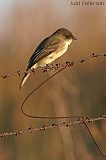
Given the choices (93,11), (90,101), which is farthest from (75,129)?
(93,11)

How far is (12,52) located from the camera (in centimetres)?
1020

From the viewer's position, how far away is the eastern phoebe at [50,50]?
637 centimetres

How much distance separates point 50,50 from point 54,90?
344 mm

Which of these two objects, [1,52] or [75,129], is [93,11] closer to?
[1,52]

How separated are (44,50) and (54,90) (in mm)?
352

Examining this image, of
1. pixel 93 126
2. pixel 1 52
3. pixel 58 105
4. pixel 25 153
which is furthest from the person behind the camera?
pixel 1 52

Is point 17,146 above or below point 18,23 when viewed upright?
below

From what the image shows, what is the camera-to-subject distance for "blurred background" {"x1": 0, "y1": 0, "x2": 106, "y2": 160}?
6.64 m

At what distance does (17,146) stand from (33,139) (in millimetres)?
292

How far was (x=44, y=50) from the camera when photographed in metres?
6.47

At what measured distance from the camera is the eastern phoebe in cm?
637

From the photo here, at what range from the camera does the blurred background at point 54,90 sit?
21.8 feet

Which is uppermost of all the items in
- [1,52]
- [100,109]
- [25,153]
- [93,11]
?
[93,11]

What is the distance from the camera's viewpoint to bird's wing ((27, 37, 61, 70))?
20.9ft
